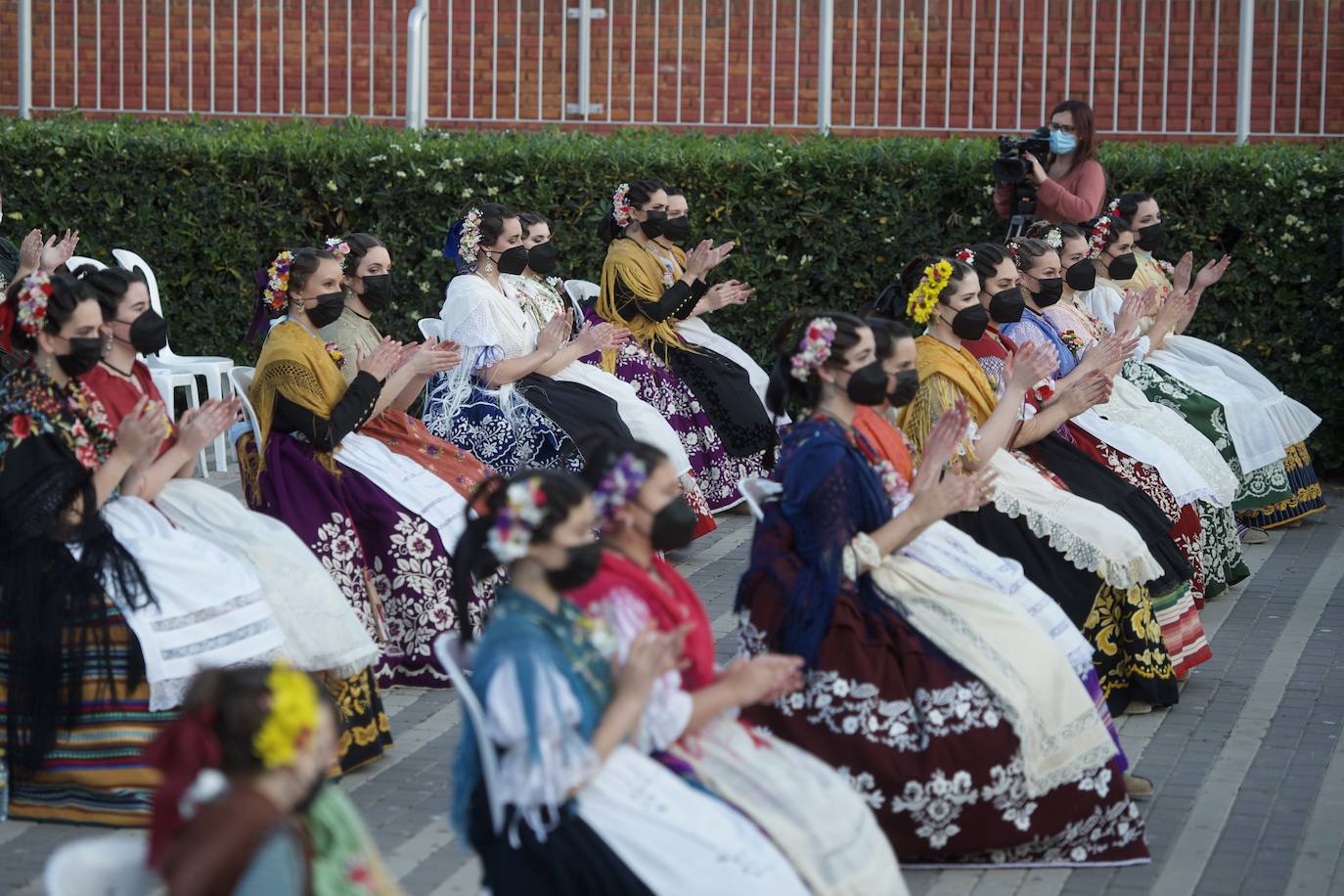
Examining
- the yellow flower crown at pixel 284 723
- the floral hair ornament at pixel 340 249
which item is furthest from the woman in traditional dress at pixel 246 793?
the floral hair ornament at pixel 340 249

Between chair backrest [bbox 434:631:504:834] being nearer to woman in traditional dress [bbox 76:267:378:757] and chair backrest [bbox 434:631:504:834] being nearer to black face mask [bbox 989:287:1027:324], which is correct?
woman in traditional dress [bbox 76:267:378:757]

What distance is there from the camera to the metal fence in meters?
12.9

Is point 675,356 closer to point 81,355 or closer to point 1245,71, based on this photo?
point 81,355

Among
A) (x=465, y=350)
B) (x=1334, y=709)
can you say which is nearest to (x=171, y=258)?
(x=465, y=350)

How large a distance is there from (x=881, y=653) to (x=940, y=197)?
5801mm

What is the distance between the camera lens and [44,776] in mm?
5363

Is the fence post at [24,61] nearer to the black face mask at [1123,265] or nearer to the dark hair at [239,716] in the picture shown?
the black face mask at [1123,265]

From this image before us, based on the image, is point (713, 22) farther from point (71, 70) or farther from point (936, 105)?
point (71, 70)

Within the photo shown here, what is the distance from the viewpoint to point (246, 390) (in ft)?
21.7

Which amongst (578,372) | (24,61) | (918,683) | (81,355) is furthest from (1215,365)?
(24,61)

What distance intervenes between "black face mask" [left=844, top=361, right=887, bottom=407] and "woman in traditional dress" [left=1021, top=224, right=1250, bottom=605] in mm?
2218

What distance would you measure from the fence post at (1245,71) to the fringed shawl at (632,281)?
447cm

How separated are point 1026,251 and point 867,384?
266cm

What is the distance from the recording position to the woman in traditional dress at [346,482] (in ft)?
21.3
